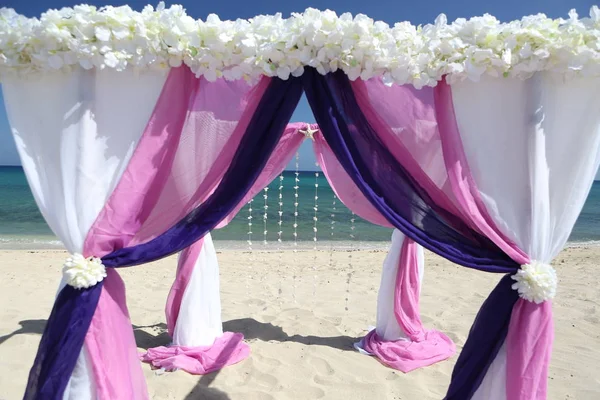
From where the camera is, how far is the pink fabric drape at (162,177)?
2.09m

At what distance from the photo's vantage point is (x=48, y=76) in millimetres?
2061

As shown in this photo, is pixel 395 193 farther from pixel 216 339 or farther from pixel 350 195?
pixel 216 339

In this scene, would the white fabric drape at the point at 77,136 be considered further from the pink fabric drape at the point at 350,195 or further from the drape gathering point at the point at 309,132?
the drape gathering point at the point at 309,132

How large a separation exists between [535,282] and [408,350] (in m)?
1.75

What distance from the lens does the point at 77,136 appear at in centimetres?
206

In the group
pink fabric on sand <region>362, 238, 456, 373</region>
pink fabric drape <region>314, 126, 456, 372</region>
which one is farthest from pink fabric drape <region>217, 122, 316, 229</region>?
pink fabric on sand <region>362, 238, 456, 373</region>

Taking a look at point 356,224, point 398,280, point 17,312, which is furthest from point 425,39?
point 356,224

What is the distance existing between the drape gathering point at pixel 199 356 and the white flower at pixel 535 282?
228 centimetres

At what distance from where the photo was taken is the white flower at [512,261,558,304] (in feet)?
6.54

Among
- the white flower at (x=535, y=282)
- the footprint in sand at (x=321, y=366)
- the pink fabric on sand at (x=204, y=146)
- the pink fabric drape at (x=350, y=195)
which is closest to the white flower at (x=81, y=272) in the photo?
the pink fabric on sand at (x=204, y=146)

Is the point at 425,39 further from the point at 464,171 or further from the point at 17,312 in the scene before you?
the point at 17,312

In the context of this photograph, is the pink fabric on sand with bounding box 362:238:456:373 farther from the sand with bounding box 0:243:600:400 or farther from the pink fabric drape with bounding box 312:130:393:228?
the pink fabric drape with bounding box 312:130:393:228

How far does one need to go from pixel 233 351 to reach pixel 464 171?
7.93ft

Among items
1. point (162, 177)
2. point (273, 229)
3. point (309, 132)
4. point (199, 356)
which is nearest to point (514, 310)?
point (162, 177)
